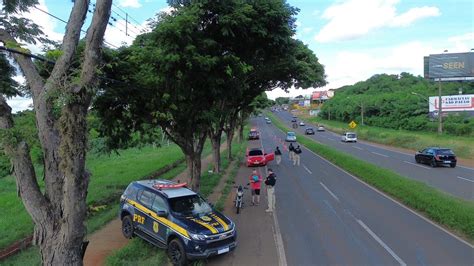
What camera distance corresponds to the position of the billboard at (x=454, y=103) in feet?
207

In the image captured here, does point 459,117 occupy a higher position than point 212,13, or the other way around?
point 212,13

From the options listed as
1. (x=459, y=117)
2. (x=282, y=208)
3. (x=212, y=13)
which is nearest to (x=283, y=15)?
(x=212, y=13)

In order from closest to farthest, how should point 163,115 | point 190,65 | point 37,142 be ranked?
point 37,142
point 190,65
point 163,115

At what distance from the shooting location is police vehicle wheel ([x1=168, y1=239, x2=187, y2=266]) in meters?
10.4

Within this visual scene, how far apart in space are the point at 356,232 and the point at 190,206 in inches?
204

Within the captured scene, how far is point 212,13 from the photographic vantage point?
47.1 feet

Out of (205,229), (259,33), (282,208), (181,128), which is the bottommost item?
(282,208)

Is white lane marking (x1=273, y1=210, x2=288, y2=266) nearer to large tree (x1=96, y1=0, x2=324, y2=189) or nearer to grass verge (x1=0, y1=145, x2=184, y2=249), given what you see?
large tree (x1=96, y1=0, x2=324, y2=189)

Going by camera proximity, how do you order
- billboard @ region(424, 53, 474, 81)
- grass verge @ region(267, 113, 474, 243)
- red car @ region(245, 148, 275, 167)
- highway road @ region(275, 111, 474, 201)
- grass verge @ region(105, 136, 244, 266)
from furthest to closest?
billboard @ region(424, 53, 474, 81), red car @ region(245, 148, 275, 167), highway road @ region(275, 111, 474, 201), grass verge @ region(267, 113, 474, 243), grass verge @ region(105, 136, 244, 266)

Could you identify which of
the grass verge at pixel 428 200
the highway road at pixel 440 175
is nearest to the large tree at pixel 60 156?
the grass verge at pixel 428 200

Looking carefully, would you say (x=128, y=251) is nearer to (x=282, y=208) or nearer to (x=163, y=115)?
(x=163, y=115)

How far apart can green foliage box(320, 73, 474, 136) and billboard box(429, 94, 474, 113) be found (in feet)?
4.80

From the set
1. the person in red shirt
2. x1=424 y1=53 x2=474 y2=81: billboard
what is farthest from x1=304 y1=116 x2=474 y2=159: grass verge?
the person in red shirt

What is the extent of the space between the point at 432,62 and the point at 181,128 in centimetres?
5807
